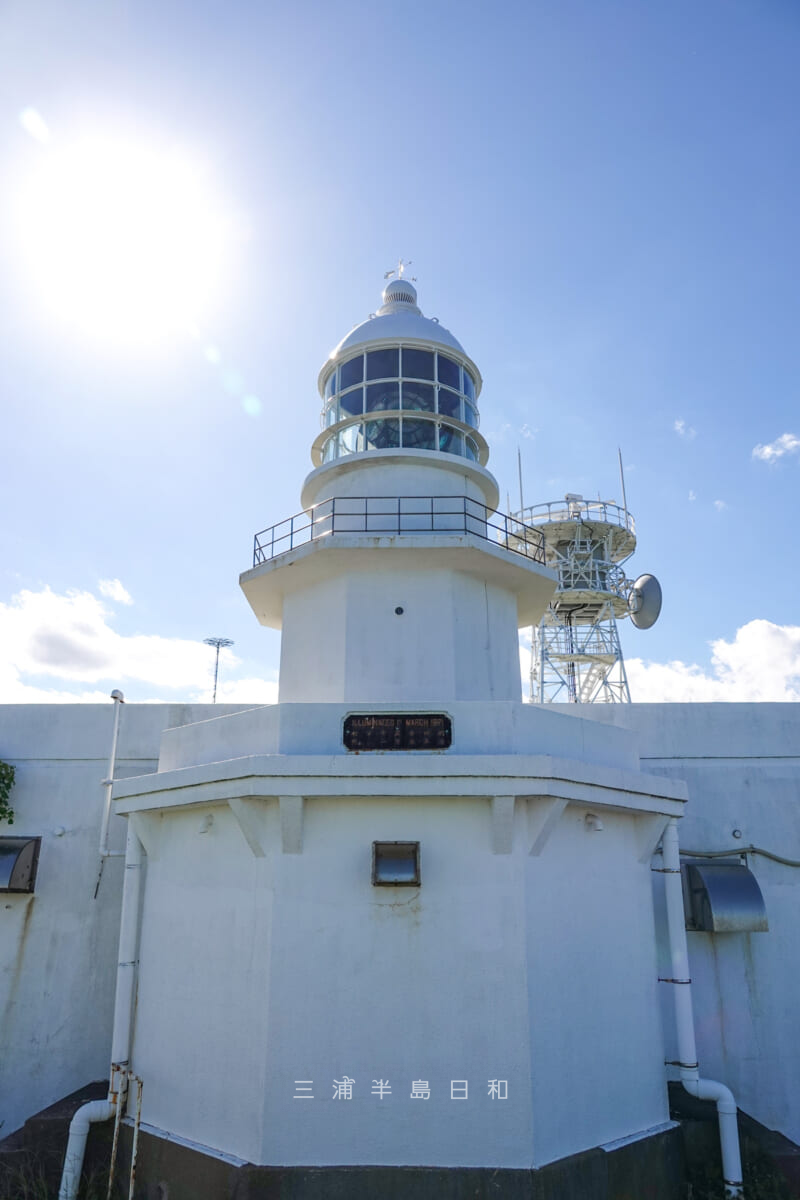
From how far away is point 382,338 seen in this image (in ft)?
48.1

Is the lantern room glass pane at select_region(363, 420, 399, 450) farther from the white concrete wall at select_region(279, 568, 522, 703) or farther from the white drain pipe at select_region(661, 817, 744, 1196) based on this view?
the white drain pipe at select_region(661, 817, 744, 1196)

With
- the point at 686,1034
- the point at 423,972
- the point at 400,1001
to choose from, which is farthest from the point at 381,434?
the point at 686,1034

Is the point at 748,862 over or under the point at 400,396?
under

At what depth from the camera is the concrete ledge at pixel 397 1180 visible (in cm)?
888

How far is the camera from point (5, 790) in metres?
14.5

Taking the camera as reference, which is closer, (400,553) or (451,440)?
(400,553)

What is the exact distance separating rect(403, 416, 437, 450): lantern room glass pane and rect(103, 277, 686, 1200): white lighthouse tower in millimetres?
4810

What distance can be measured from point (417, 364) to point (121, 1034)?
1210 centimetres

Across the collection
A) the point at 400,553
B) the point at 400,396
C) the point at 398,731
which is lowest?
the point at 398,731

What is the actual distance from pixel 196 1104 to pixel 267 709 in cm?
514

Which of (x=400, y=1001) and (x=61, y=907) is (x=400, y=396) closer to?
(x=400, y=1001)

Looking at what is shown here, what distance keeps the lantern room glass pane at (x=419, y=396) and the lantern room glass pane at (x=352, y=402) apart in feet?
2.86

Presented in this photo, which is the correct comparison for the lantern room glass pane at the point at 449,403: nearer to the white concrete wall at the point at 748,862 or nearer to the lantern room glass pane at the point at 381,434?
the lantern room glass pane at the point at 381,434

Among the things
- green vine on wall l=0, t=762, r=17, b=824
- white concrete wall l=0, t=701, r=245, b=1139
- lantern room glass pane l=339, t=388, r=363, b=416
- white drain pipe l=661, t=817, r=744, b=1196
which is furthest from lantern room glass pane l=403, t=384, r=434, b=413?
green vine on wall l=0, t=762, r=17, b=824
